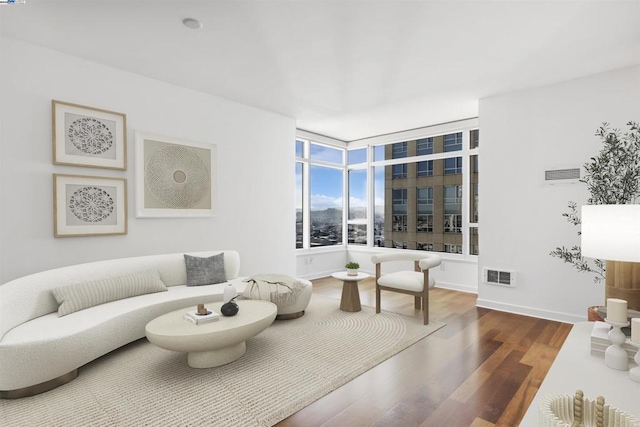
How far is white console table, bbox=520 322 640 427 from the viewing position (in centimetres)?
132

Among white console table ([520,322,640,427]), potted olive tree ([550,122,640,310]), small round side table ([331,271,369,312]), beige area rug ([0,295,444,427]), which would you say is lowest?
beige area rug ([0,295,444,427])

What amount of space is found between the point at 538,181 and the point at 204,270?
168 inches

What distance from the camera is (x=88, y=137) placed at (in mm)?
3467

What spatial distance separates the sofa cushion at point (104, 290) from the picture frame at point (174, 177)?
815 mm

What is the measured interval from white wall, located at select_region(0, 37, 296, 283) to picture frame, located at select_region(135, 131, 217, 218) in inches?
3.6

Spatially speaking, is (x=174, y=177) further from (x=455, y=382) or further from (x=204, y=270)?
(x=455, y=382)

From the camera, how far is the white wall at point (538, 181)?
3.76m

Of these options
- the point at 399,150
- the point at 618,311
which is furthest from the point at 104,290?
the point at 399,150

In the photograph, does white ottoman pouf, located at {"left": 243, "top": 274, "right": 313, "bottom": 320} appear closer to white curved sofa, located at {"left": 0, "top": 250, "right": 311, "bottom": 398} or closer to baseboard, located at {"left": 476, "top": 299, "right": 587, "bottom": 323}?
white curved sofa, located at {"left": 0, "top": 250, "right": 311, "bottom": 398}

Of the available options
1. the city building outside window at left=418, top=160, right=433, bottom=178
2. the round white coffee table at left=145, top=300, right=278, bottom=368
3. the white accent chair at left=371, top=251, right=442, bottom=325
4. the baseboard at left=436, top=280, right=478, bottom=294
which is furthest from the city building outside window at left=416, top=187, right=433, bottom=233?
the round white coffee table at left=145, top=300, right=278, bottom=368

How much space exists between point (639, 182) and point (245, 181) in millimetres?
4657

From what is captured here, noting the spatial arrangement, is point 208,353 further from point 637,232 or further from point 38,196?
point 637,232

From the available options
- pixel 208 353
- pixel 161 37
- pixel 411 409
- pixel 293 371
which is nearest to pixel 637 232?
pixel 411 409

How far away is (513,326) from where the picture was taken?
3777 millimetres
